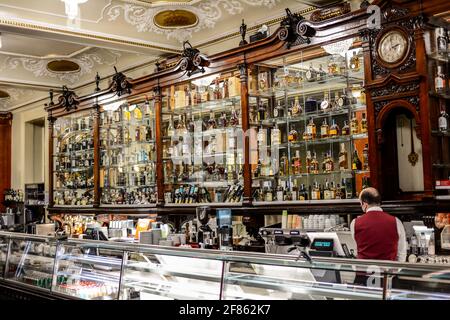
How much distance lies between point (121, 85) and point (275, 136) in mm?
3193

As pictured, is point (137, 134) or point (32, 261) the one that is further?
point (137, 134)

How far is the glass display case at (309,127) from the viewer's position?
588 centimetres

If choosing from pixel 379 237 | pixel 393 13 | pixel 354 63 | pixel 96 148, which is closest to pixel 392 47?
pixel 393 13

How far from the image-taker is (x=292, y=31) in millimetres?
6098

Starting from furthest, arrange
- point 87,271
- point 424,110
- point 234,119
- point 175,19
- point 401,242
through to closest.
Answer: point 175,19 < point 234,119 < point 424,110 < point 87,271 < point 401,242

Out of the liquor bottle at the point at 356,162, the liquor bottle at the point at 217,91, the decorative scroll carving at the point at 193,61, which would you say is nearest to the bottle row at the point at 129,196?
the liquor bottle at the point at 217,91

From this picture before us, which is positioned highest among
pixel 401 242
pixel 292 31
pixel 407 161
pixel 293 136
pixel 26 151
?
pixel 292 31

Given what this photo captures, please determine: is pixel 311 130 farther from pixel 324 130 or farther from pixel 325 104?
pixel 325 104

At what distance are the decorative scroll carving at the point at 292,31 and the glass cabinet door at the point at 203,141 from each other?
1130mm

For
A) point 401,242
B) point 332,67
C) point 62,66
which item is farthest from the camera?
point 62,66

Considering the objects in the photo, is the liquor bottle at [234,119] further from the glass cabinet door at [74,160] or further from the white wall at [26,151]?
the white wall at [26,151]

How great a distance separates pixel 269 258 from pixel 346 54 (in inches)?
141

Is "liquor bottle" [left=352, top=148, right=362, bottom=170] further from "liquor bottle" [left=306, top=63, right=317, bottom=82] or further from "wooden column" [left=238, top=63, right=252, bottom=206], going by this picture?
"wooden column" [left=238, top=63, right=252, bottom=206]

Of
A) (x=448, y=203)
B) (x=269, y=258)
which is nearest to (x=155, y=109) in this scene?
(x=448, y=203)
